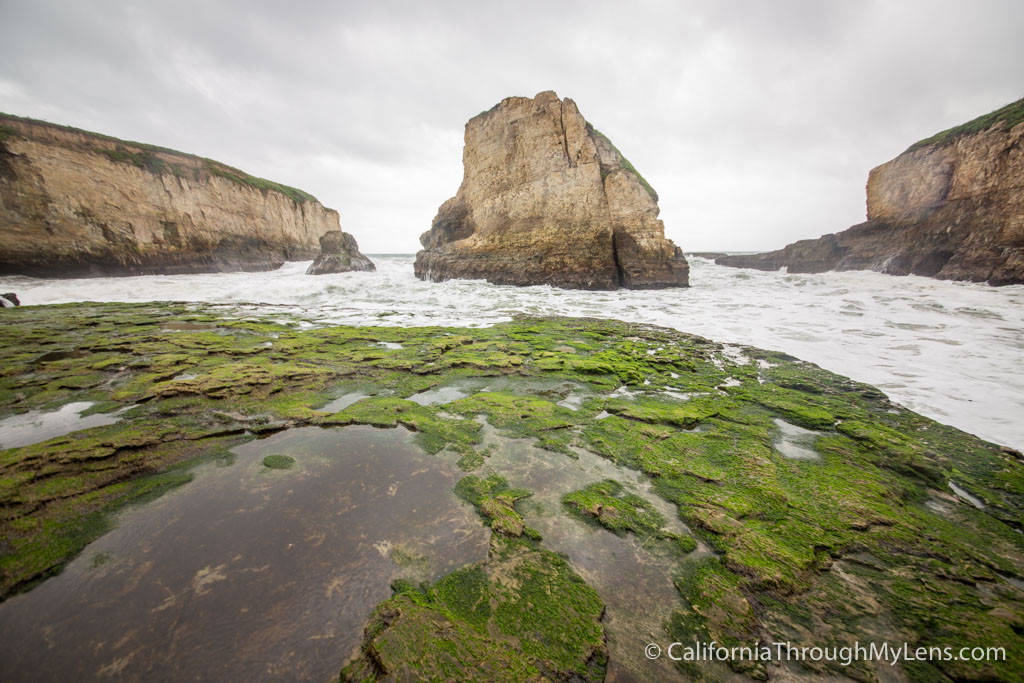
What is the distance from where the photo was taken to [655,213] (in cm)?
1798

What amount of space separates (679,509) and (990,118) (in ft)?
101

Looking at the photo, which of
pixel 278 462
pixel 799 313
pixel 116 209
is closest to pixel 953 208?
pixel 799 313

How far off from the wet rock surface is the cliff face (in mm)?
21941

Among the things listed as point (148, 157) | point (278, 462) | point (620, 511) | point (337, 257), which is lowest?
point (620, 511)

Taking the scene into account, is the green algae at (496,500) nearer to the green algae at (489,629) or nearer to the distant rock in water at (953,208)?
the green algae at (489,629)

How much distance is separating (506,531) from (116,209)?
1201 inches

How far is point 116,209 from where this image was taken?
65.2 feet

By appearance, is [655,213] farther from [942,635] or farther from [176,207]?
[176,207]

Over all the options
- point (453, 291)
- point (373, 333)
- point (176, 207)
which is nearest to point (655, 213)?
point (453, 291)

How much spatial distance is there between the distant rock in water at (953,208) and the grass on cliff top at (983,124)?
0.16ft

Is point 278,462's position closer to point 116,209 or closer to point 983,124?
point 116,209

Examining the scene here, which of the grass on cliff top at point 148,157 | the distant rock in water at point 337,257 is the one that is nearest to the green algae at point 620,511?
the distant rock in water at point 337,257

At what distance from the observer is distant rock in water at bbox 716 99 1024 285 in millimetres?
15290

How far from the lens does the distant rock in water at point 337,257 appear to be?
24253 millimetres
